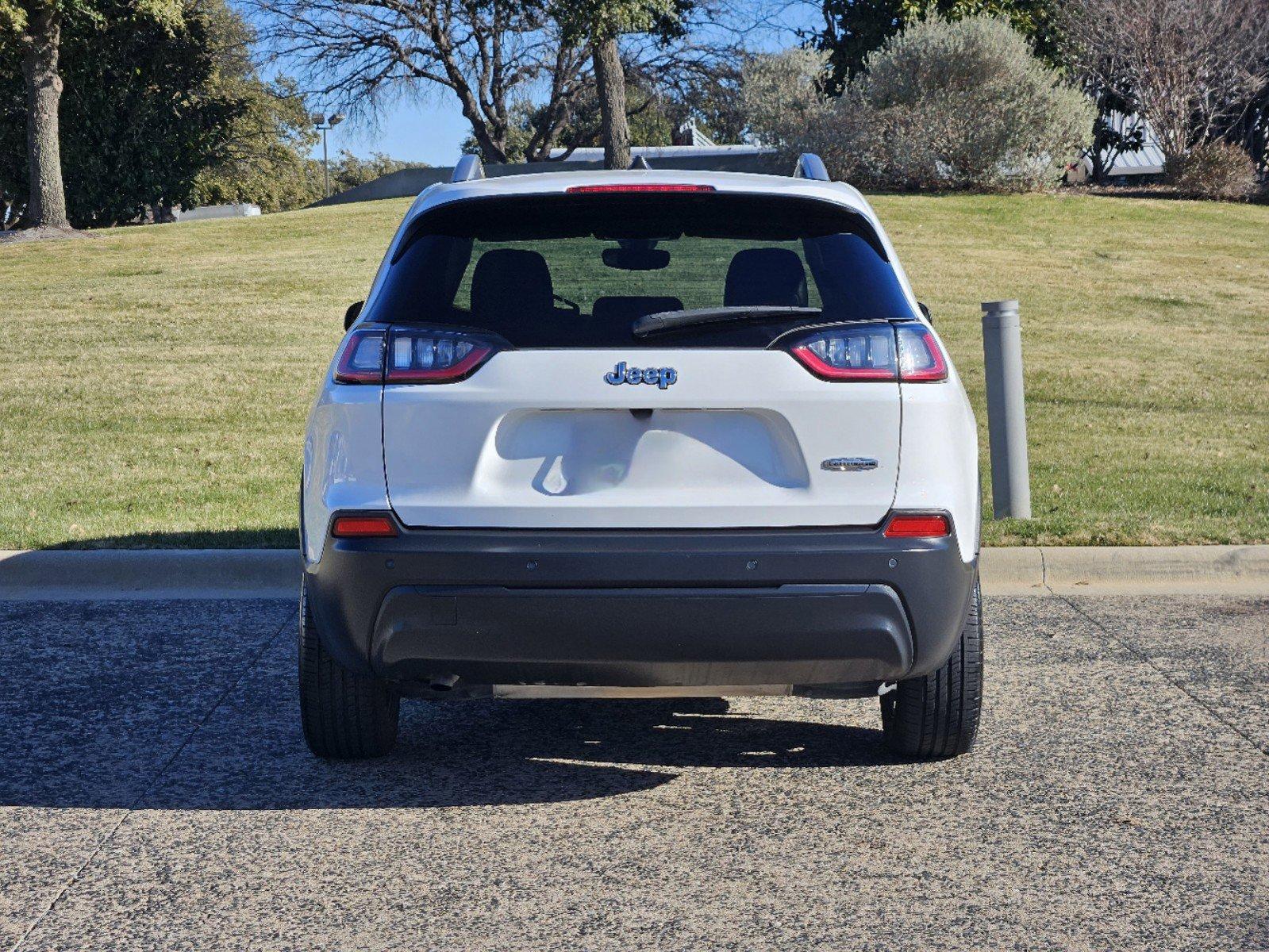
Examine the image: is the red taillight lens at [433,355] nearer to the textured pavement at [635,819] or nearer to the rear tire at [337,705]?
the rear tire at [337,705]

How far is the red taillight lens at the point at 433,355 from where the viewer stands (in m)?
3.78

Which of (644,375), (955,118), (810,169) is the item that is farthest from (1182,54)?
(644,375)

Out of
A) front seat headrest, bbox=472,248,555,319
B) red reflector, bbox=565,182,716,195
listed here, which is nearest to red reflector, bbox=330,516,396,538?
front seat headrest, bbox=472,248,555,319

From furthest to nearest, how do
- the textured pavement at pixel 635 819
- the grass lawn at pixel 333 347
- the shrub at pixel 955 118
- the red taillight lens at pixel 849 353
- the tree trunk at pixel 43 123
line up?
the tree trunk at pixel 43 123 < the shrub at pixel 955 118 < the grass lawn at pixel 333 347 < the red taillight lens at pixel 849 353 < the textured pavement at pixel 635 819

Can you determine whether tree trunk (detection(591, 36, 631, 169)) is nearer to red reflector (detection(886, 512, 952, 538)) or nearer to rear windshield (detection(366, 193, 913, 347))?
rear windshield (detection(366, 193, 913, 347))

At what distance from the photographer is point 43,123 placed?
3059 centimetres


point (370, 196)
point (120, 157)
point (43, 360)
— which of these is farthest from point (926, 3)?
point (43, 360)

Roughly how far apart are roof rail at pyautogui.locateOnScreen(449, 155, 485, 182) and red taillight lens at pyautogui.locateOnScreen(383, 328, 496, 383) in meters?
0.91

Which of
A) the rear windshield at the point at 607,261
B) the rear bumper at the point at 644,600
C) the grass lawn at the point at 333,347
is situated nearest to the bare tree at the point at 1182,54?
the grass lawn at the point at 333,347

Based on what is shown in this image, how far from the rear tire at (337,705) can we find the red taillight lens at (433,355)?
0.75 meters

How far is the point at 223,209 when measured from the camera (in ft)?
233

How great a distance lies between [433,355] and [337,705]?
1185 millimetres

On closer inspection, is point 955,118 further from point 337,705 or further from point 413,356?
point 413,356

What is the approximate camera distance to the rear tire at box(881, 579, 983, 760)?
4.23 meters
